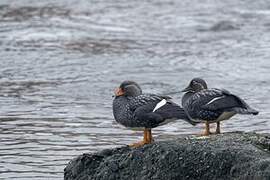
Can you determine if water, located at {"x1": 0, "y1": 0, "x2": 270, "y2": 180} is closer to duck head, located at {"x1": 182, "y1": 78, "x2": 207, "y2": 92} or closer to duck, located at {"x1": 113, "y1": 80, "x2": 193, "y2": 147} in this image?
duck, located at {"x1": 113, "y1": 80, "x2": 193, "y2": 147}

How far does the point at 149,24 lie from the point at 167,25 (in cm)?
48

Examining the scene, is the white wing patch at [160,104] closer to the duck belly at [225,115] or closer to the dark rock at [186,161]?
the dark rock at [186,161]

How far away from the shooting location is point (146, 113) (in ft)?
27.0

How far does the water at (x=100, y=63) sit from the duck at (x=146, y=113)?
1142 millimetres

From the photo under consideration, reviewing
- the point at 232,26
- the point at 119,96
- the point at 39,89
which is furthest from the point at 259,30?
the point at 119,96

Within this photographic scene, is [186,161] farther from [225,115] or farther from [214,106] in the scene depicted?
[225,115]

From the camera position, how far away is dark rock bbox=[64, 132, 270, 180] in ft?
24.1

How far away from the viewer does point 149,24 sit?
→ 870 inches

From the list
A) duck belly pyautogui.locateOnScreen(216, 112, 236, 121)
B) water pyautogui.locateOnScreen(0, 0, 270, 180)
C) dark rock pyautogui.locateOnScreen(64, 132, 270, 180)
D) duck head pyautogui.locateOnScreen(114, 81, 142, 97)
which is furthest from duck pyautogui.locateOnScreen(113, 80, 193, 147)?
water pyautogui.locateOnScreen(0, 0, 270, 180)

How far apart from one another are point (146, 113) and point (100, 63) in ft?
29.6

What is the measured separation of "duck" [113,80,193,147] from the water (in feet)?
3.75

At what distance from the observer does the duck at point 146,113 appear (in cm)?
822

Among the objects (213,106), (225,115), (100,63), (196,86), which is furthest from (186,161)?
(100,63)

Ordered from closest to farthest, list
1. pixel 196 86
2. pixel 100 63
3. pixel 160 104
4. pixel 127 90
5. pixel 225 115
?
pixel 160 104, pixel 225 115, pixel 127 90, pixel 196 86, pixel 100 63
